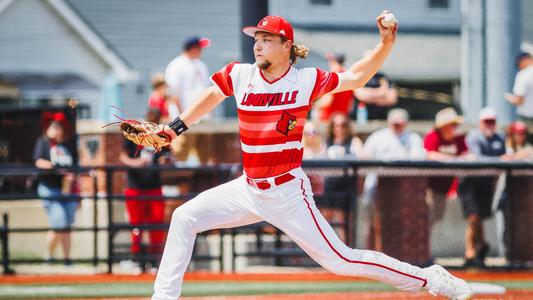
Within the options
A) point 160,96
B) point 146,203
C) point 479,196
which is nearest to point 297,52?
point 146,203

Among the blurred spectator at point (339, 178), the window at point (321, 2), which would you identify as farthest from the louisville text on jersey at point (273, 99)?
the window at point (321, 2)

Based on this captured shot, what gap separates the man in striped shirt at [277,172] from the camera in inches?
277

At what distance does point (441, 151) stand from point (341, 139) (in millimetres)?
1272

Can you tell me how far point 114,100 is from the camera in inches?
812

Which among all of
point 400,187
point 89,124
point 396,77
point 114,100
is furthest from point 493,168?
point 396,77

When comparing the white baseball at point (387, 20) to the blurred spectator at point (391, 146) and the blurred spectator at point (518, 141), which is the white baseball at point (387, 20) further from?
the blurred spectator at point (518, 141)

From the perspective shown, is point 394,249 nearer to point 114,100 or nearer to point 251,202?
point 251,202

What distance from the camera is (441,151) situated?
Result: 43.3 feet

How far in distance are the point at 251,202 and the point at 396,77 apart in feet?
61.3

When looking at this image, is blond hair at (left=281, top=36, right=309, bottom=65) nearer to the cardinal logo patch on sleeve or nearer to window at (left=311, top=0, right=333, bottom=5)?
the cardinal logo patch on sleeve

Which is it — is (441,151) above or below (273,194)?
below

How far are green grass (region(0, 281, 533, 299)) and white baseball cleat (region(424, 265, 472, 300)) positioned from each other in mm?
3098

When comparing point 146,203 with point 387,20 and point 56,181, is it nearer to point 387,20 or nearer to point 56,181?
point 56,181

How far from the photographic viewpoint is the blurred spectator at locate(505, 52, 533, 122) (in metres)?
14.4
